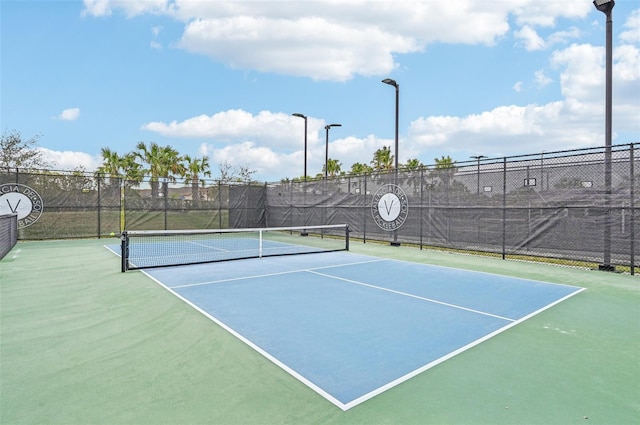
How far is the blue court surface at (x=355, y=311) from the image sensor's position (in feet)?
10.5

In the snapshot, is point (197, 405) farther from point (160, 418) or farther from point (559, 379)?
point (559, 379)

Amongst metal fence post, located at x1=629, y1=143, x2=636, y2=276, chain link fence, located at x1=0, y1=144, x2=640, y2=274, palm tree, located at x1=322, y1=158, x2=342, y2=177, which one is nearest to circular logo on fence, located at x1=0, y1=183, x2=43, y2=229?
chain link fence, located at x1=0, y1=144, x2=640, y2=274

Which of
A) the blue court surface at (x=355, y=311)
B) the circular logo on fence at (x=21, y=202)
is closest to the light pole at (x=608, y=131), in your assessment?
the blue court surface at (x=355, y=311)

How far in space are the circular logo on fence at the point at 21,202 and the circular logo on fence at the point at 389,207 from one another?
12415 millimetres

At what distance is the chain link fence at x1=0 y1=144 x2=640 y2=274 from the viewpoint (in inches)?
329

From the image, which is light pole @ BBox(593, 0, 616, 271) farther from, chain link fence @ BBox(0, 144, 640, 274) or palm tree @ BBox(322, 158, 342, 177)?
palm tree @ BBox(322, 158, 342, 177)

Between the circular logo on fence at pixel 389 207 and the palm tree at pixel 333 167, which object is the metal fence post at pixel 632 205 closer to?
the circular logo on fence at pixel 389 207

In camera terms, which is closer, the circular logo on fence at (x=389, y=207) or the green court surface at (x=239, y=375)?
the green court surface at (x=239, y=375)

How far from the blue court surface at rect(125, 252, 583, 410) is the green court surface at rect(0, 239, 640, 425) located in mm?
181

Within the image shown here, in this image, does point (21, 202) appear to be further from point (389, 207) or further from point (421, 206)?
point (421, 206)

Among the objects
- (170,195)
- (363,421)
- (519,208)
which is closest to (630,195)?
(519,208)

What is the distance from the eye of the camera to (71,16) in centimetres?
1012

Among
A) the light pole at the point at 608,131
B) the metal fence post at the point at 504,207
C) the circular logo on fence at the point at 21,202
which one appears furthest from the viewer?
the circular logo on fence at the point at 21,202

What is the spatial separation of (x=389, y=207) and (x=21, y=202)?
13.3 meters
